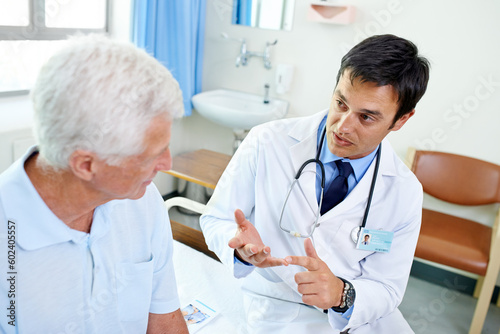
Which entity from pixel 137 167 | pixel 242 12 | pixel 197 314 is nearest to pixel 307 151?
pixel 197 314

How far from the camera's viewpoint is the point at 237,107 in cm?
325

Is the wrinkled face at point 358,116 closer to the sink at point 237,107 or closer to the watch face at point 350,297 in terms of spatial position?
the watch face at point 350,297

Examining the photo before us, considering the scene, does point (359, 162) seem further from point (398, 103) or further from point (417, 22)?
point (417, 22)

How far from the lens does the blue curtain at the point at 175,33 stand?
8.87 ft

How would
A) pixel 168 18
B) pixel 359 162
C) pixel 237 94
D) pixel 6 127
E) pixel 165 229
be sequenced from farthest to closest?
pixel 237 94, pixel 168 18, pixel 6 127, pixel 359 162, pixel 165 229

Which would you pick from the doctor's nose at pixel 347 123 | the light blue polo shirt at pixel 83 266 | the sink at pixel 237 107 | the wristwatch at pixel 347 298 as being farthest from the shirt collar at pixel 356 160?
the sink at pixel 237 107

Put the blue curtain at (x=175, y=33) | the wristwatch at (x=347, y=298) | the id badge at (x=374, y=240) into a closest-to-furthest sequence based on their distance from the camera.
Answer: the wristwatch at (x=347, y=298) → the id badge at (x=374, y=240) → the blue curtain at (x=175, y=33)

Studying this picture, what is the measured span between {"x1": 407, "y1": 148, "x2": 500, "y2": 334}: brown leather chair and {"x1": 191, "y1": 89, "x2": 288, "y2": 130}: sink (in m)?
0.94

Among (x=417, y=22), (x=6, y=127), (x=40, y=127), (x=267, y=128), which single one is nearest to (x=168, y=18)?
(x=6, y=127)

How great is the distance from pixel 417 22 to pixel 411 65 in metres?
1.64

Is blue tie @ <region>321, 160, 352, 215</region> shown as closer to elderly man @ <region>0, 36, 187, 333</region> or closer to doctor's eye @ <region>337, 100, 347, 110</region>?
doctor's eye @ <region>337, 100, 347, 110</region>

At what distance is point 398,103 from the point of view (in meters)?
1.26

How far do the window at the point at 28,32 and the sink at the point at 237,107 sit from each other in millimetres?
968

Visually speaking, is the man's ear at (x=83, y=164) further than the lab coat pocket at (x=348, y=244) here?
No
